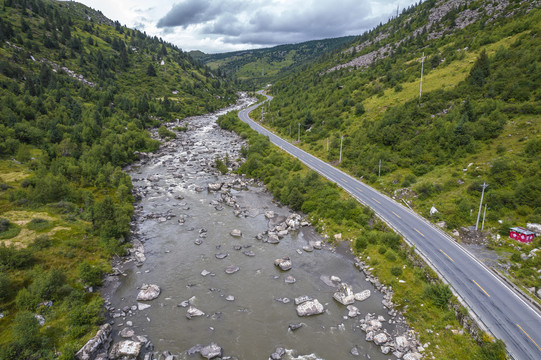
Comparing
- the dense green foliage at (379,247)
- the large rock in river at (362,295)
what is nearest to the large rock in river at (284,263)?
the large rock in river at (362,295)

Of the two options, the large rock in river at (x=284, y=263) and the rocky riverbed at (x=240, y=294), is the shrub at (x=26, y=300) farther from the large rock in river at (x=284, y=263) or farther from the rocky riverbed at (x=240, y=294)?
the large rock in river at (x=284, y=263)

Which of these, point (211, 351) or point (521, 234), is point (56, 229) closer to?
point (211, 351)

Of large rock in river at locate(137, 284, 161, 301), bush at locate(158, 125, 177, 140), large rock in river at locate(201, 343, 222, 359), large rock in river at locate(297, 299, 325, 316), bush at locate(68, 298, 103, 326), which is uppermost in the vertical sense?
bush at locate(158, 125, 177, 140)

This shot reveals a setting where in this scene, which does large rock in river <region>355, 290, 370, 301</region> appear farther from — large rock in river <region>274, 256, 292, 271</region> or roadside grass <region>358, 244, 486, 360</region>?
large rock in river <region>274, 256, 292, 271</region>

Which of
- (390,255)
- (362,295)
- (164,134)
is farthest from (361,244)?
(164,134)

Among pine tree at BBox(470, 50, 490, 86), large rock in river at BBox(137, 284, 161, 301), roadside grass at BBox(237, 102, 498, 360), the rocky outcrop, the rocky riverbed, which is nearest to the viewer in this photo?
the rocky outcrop

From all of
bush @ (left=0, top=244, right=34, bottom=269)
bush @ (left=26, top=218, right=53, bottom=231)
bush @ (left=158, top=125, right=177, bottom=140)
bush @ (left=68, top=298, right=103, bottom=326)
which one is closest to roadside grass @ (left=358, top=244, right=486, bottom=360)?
bush @ (left=68, top=298, right=103, bottom=326)

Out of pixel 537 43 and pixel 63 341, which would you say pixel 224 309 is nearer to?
pixel 63 341
